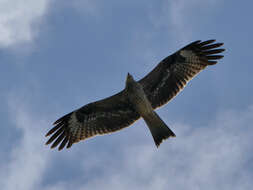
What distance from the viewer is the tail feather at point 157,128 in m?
10.1

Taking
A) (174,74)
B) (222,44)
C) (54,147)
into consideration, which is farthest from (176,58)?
(54,147)

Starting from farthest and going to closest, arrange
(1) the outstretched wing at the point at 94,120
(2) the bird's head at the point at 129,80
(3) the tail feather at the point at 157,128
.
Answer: (1) the outstretched wing at the point at 94,120 < (2) the bird's head at the point at 129,80 < (3) the tail feather at the point at 157,128

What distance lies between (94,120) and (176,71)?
254 centimetres

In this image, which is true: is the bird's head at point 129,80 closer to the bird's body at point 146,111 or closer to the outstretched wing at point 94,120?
the bird's body at point 146,111

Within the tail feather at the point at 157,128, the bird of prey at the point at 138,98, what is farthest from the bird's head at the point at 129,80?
the tail feather at the point at 157,128

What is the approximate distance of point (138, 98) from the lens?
34.1 feet

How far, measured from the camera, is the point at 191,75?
1084 centimetres

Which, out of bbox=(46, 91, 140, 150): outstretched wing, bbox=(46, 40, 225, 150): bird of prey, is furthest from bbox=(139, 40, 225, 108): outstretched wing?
bbox=(46, 91, 140, 150): outstretched wing

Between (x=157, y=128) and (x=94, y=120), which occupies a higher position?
(x=94, y=120)

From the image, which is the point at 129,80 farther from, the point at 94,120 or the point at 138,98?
the point at 94,120

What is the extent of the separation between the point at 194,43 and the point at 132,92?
6.89ft

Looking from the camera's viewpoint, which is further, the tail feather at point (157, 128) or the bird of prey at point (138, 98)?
the bird of prey at point (138, 98)

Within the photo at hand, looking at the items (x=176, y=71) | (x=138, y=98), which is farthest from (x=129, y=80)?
(x=176, y=71)

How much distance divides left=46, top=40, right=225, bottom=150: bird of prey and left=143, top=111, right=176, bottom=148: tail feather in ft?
0.41
